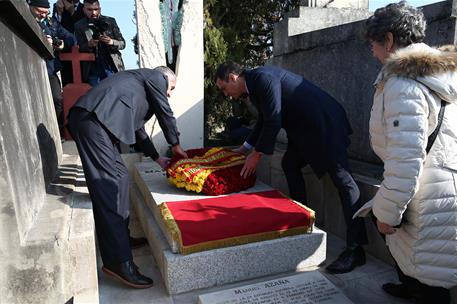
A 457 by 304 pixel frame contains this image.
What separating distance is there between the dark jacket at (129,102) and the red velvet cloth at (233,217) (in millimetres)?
688

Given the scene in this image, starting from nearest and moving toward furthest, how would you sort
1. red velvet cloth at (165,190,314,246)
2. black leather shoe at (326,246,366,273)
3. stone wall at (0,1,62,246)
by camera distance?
1. stone wall at (0,1,62,246)
2. red velvet cloth at (165,190,314,246)
3. black leather shoe at (326,246,366,273)

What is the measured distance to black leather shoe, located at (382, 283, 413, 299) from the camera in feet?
8.38

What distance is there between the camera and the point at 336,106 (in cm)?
324

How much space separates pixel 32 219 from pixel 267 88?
1.98m

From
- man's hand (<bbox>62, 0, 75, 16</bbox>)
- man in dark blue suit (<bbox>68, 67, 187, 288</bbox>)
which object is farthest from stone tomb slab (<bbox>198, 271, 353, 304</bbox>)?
man's hand (<bbox>62, 0, 75, 16</bbox>)

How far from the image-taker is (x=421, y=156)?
5.84 feet

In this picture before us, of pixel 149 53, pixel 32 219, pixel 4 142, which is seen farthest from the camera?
pixel 149 53

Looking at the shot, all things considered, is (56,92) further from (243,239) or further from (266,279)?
(266,279)

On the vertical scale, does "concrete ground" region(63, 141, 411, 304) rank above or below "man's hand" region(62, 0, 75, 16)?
below

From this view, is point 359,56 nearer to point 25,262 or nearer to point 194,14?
point 194,14

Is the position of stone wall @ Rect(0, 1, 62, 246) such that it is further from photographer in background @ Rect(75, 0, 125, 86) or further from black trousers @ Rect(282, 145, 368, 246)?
black trousers @ Rect(282, 145, 368, 246)

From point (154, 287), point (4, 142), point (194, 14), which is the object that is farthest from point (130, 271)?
point (194, 14)

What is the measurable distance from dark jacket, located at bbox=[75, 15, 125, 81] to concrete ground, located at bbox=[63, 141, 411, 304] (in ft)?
10.1

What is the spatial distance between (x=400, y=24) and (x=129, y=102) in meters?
1.92
